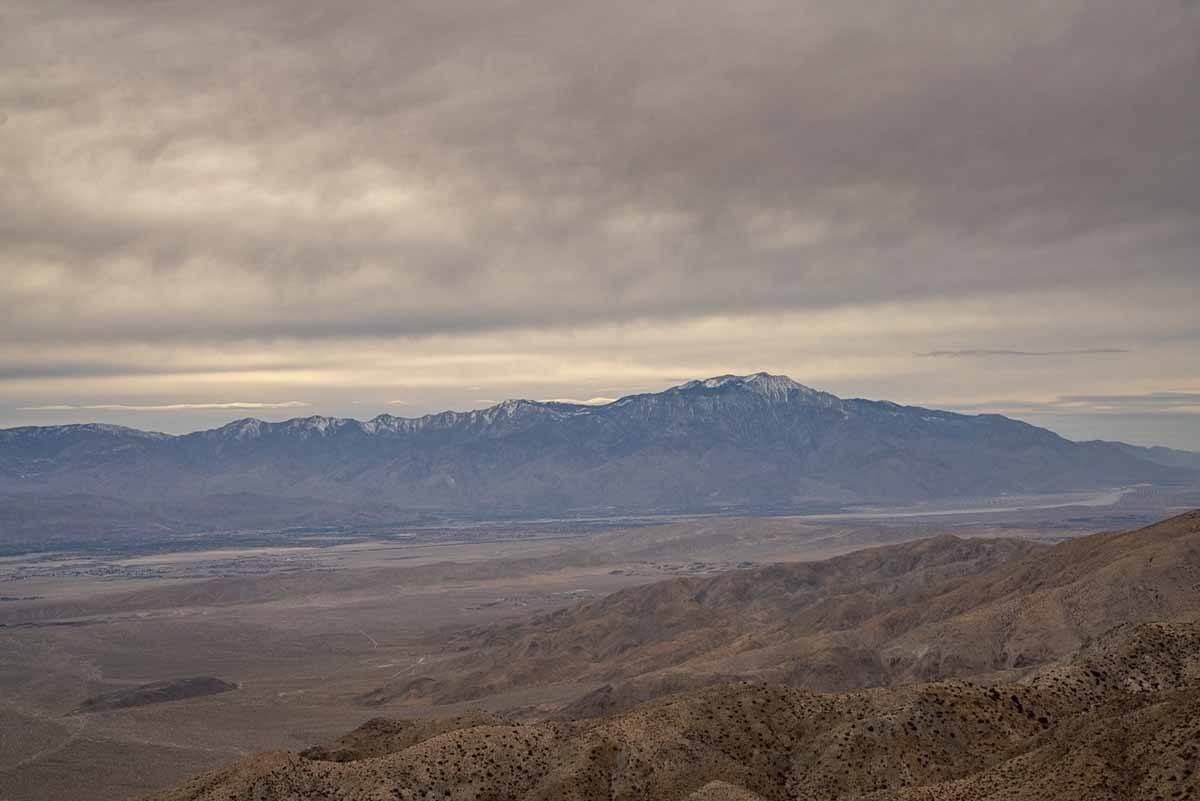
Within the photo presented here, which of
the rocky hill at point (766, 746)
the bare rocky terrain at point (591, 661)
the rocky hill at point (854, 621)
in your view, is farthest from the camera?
the rocky hill at point (854, 621)

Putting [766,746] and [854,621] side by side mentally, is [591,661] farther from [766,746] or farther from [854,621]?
[766,746]

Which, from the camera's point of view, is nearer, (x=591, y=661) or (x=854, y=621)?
(x=854, y=621)

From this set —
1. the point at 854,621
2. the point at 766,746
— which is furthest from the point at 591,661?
the point at 766,746

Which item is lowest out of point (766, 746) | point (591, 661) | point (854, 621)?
point (591, 661)

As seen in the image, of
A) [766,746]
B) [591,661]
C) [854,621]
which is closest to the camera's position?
[766,746]

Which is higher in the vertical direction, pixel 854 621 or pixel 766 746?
pixel 766 746

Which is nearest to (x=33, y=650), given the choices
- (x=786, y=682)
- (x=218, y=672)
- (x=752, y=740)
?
(x=218, y=672)

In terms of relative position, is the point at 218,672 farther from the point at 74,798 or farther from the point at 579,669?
the point at 74,798

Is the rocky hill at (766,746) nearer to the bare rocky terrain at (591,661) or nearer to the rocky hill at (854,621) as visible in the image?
the bare rocky terrain at (591,661)

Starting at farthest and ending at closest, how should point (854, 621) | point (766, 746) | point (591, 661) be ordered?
point (591, 661)
point (854, 621)
point (766, 746)

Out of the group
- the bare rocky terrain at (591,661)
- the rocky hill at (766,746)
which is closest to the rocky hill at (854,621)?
the bare rocky terrain at (591,661)

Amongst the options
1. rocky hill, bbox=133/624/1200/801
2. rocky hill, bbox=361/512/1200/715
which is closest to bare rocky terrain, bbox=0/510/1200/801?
rocky hill, bbox=361/512/1200/715

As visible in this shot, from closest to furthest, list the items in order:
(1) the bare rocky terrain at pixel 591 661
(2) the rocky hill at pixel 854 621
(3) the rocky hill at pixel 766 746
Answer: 1. (3) the rocky hill at pixel 766 746
2. (1) the bare rocky terrain at pixel 591 661
3. (2) the rocky hill at pixel 854 621
